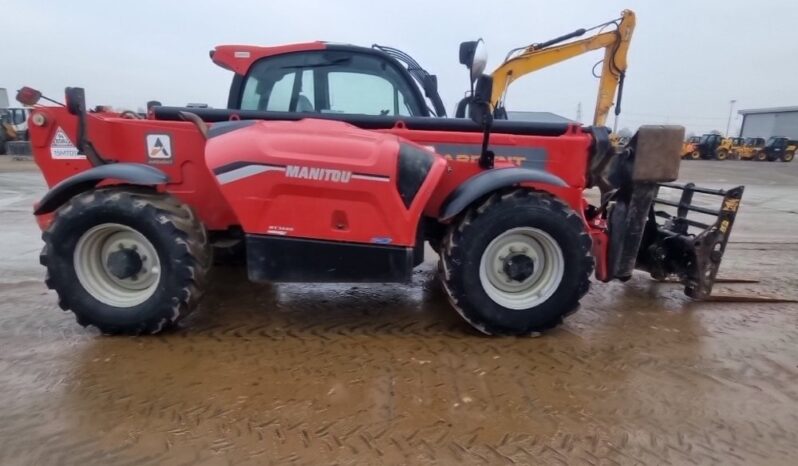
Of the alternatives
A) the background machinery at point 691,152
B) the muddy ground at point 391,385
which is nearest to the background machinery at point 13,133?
the muddy ground at point 391,385

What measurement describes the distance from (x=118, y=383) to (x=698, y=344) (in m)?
3.64

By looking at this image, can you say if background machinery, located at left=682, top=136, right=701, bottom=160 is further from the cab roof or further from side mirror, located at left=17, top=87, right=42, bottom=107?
side mirror, located at left=17, top=87, right=42, bottom=107

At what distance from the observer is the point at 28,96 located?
3.51 metres

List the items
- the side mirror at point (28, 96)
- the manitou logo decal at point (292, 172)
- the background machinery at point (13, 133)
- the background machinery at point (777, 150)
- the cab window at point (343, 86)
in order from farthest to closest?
the background machinery at point (777, 150), the background machinery at point (13, 133), the cab window at point (343, 86), the side mirror at point (28, 96), the manitou logo decal at point (292, 172)

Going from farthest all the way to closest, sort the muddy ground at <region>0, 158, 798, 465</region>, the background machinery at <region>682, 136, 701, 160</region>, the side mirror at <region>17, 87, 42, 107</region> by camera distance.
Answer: the background machinery at <region>682, 136, 701, 160</region>, the side mirror at <region>17, 87, 42, 107</region>, the muddy ground at <region>0, 158, 798, 465</region>

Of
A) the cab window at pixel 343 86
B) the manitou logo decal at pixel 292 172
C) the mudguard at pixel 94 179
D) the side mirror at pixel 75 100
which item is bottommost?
the mudguard at pixel 94 179

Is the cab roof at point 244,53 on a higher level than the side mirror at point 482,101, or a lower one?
higher

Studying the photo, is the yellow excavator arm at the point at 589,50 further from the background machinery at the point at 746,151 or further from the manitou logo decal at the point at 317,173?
the background machinery at the point at 746,151

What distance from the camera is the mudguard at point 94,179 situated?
133 inches

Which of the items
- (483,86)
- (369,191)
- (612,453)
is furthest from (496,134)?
(612,453)

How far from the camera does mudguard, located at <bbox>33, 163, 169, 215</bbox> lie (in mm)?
3369

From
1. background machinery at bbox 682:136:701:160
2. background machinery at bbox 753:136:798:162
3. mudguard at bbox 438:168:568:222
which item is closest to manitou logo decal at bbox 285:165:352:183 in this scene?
mudguard at bbox 438:168:568:222

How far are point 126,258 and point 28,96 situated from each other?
1.29 m

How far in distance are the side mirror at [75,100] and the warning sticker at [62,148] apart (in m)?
0.30
